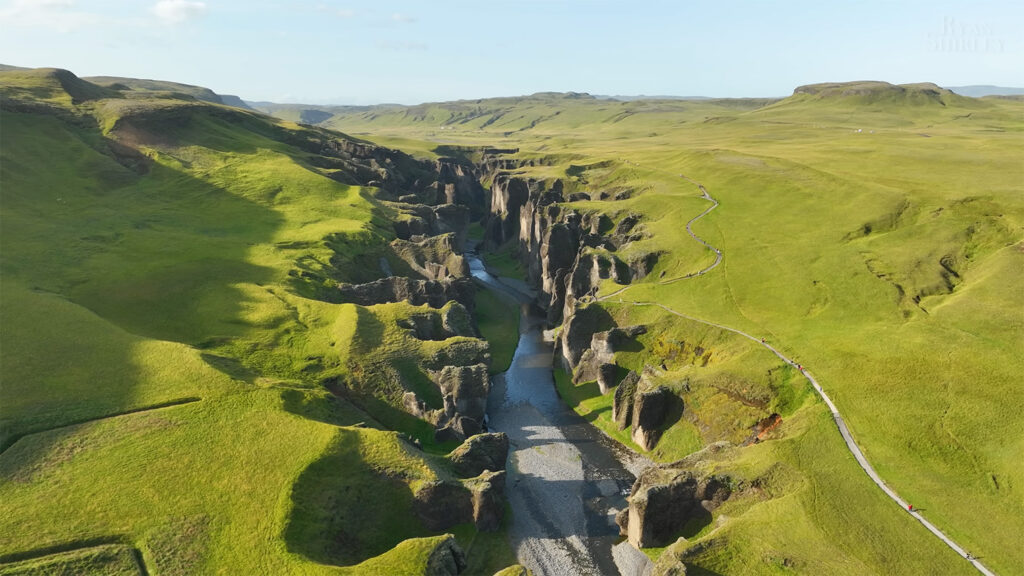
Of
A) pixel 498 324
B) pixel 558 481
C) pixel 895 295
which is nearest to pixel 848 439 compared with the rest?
pixel 558 481

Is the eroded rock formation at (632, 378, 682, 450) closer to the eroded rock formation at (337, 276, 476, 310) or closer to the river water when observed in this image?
the river water

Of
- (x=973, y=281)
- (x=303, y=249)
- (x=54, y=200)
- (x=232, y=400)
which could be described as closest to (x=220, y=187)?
(x=54, y=200)

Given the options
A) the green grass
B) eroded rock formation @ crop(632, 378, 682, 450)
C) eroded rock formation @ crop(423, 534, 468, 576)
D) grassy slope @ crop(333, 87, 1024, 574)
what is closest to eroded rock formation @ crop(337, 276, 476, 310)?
the green grass

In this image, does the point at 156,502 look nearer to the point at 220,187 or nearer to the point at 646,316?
the point at 646,316

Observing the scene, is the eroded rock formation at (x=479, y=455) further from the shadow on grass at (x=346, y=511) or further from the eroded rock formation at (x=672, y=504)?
the eroded rock formation at (x=672, y=504)

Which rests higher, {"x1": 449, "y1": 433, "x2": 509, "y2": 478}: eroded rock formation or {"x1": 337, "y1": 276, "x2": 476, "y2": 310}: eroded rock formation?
{"x1": 337, "y1": 276, "x2": 476, "y2": 310}: eroded rock formation

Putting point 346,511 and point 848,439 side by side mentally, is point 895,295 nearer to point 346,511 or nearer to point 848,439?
point 848,439
